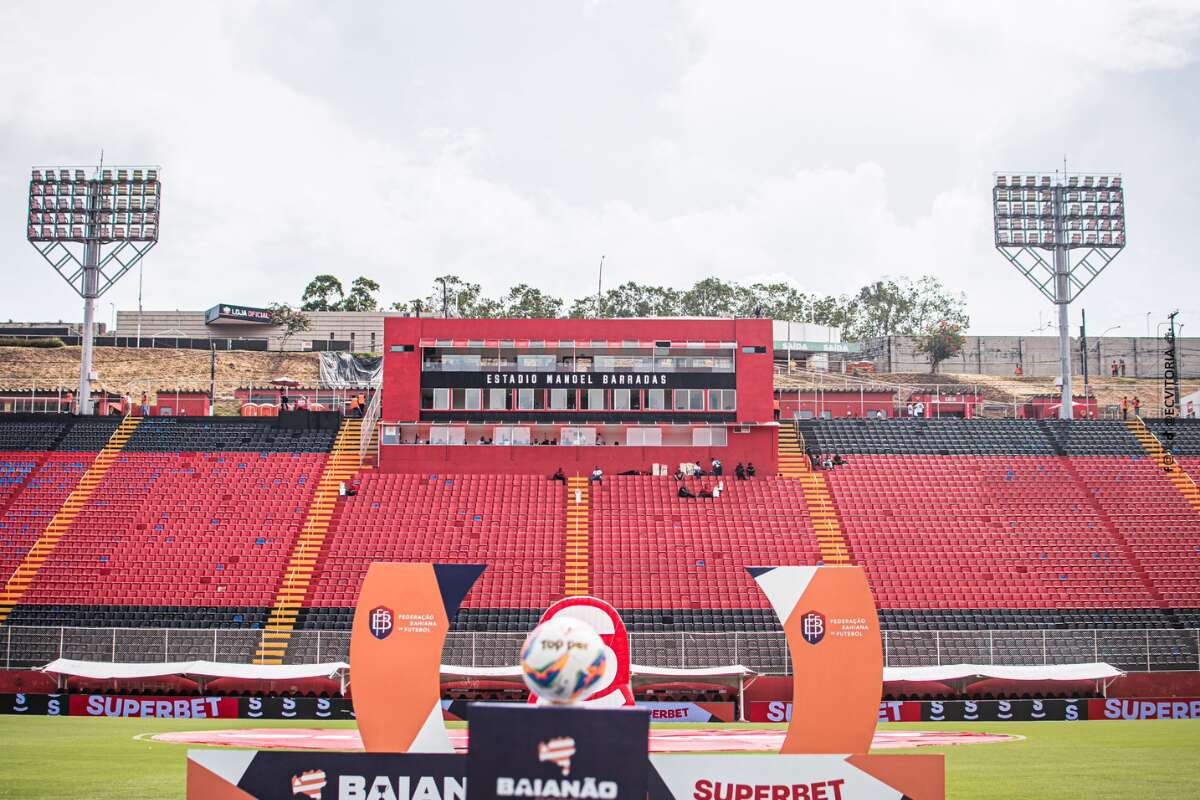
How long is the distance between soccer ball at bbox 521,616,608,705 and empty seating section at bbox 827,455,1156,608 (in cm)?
3499

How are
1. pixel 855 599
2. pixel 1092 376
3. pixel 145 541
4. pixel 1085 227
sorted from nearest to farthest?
1. pixel 855 599
2. pixel 145 541
3. pixel 1085 227
4. pixel 1092 376

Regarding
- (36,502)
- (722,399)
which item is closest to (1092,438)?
(722,399)

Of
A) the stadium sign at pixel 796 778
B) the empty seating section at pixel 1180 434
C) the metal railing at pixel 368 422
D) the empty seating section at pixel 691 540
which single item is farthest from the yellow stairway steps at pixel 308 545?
the empty seating section at pixel 1180 434

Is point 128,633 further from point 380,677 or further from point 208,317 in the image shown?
point 208,317

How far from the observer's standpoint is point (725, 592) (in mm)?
41812

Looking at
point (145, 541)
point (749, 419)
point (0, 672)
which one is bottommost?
point (0, 672)

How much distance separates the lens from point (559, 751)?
807 cm

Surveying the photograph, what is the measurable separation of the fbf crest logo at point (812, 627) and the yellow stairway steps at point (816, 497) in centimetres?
2950

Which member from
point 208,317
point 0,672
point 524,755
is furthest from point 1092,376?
point 524,755

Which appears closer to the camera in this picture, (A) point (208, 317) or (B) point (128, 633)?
(B) point (128, 633)

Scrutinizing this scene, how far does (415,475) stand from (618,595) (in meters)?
13.1

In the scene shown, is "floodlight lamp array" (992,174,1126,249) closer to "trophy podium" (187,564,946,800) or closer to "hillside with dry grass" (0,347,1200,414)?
"hillside with dry grass" (0,347,1200,414)

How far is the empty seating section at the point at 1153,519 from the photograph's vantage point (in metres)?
43.4

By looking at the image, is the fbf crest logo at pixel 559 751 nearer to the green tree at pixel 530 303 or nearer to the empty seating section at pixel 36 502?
the empty seating section at pixel 36 502
